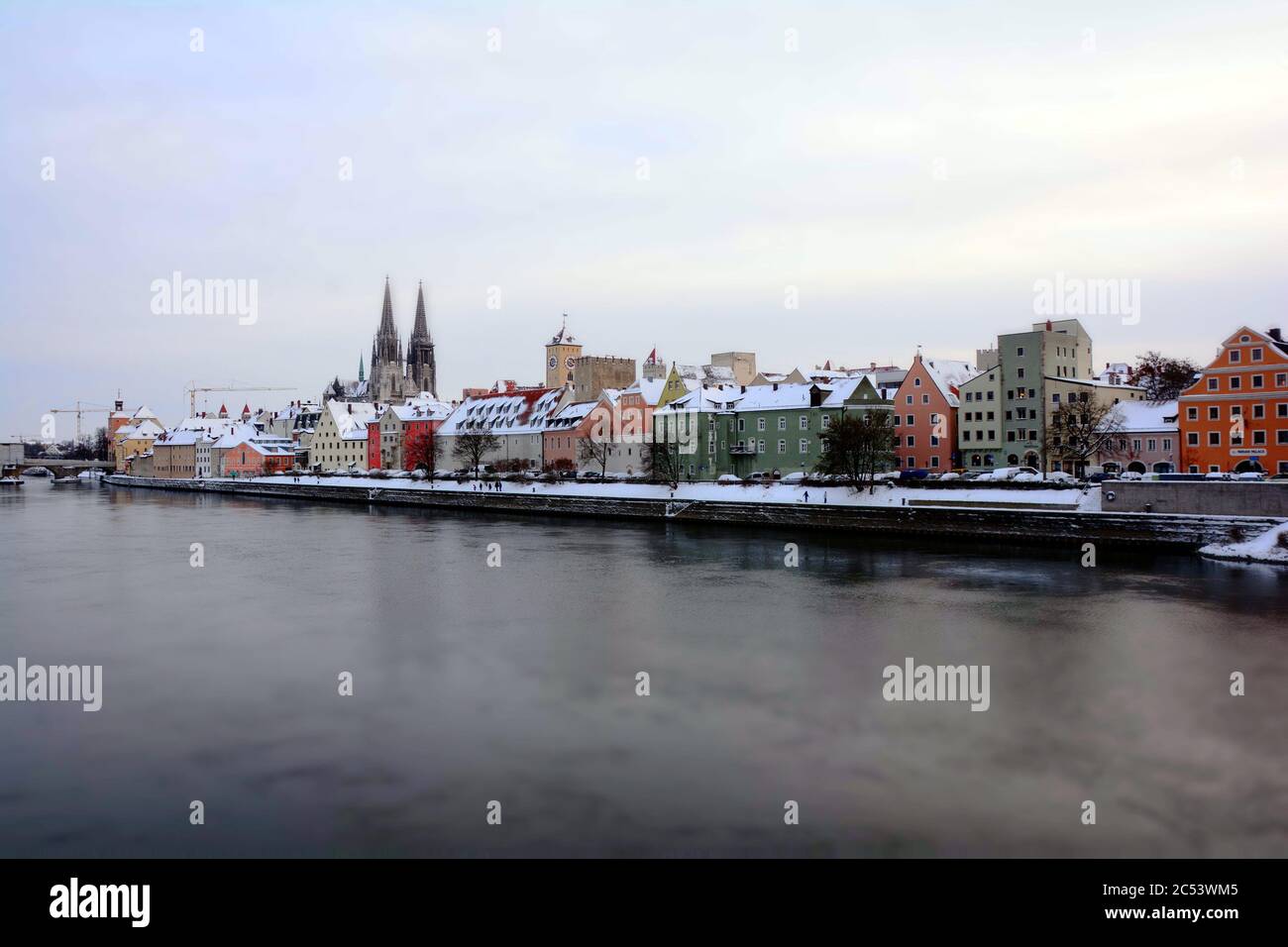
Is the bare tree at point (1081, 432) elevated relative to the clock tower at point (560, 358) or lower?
lower

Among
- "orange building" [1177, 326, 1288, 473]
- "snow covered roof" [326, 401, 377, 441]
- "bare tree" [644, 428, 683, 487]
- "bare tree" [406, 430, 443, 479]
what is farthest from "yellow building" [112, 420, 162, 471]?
"orange building" [1177, 326, 1288, 473]

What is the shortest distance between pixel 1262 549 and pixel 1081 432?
47.2 feet

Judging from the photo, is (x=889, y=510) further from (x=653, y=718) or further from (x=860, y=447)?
(x=653, y=718)

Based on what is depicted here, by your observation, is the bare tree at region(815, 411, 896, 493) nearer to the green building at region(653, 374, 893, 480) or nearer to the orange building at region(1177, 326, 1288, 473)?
the green building at region(653, 374, 893, 480)

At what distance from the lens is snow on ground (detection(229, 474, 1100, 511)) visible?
35594 mm

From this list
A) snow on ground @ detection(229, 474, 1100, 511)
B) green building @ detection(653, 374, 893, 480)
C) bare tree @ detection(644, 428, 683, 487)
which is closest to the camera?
snow on ground @ detection(229, 474, 1100, 511)

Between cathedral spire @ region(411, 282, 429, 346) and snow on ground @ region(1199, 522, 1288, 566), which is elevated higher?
cathedral spire @ region(411, 282, 429, 346)

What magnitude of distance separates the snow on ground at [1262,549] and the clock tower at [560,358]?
62000mm

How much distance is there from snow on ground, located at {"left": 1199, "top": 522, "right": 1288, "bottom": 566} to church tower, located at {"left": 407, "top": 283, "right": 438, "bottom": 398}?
399ft

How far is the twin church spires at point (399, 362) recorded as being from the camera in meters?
140

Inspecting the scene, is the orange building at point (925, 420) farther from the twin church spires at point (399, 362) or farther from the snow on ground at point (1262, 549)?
the twin church spires at point (399, 362)

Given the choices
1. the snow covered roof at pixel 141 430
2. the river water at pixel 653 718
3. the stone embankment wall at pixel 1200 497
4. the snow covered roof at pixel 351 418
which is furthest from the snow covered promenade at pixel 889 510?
the snow covered roof at pixel 141 430

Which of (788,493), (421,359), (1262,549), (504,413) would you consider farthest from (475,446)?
(421,359)

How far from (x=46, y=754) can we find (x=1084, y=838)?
12.5 m
